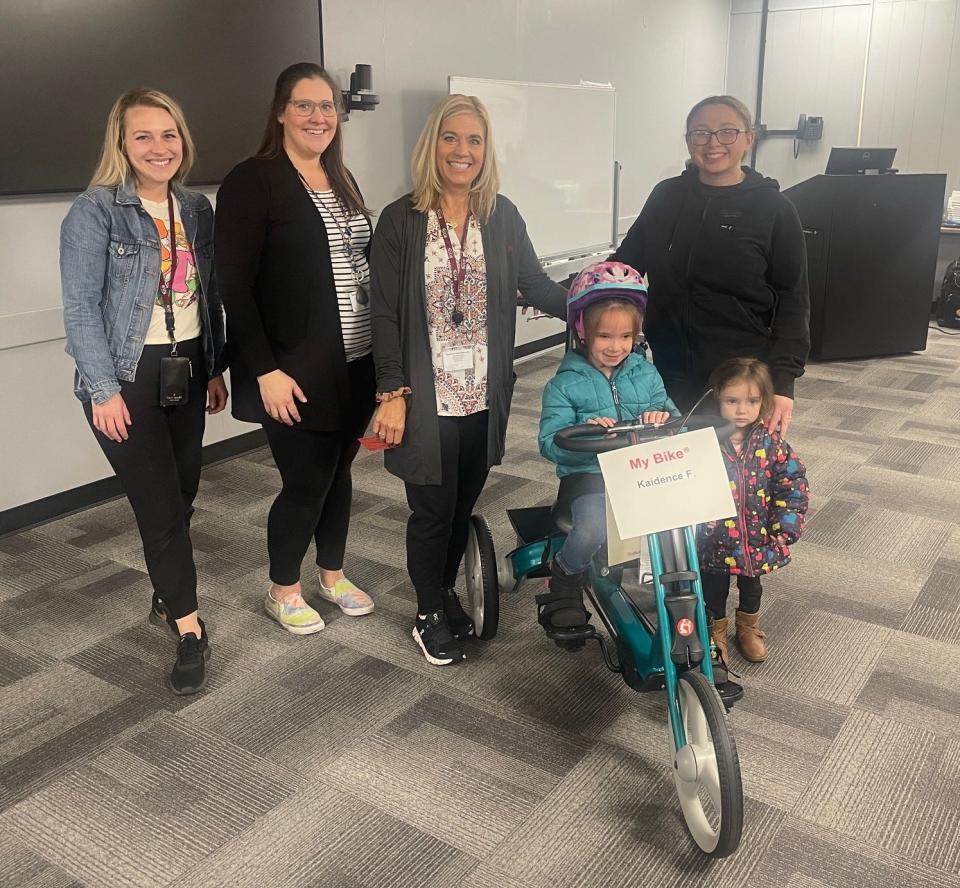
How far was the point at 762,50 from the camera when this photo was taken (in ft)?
26.2

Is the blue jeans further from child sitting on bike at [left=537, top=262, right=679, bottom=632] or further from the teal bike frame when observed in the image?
the teal bike frame

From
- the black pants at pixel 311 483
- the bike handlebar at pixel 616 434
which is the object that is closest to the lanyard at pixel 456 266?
the black pants at pixel 311 483

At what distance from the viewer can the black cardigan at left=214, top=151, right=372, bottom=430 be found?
2.08 m

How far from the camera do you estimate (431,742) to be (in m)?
2.14

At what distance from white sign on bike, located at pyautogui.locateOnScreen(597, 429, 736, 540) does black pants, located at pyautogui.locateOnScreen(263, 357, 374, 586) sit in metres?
0.88

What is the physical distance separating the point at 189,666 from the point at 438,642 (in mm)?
652

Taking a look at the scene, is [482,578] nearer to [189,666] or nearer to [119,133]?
[189,666]

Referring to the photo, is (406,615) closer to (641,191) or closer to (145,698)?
(145,698)

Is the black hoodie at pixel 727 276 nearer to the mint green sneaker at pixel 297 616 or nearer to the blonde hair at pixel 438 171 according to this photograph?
the blonde hair at pixel 438 171

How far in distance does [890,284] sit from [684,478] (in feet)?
16.1

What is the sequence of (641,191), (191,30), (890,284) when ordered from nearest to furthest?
(191,30), (890,284), (641,191)

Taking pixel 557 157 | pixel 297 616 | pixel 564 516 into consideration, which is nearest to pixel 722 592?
pixel 564 516

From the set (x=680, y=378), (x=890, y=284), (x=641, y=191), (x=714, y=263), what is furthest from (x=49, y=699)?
(x=641, y=191)

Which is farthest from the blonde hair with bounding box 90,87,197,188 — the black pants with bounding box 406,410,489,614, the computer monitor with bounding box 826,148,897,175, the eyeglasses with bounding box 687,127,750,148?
the computer monitor with bounding box 826,148,897,175
